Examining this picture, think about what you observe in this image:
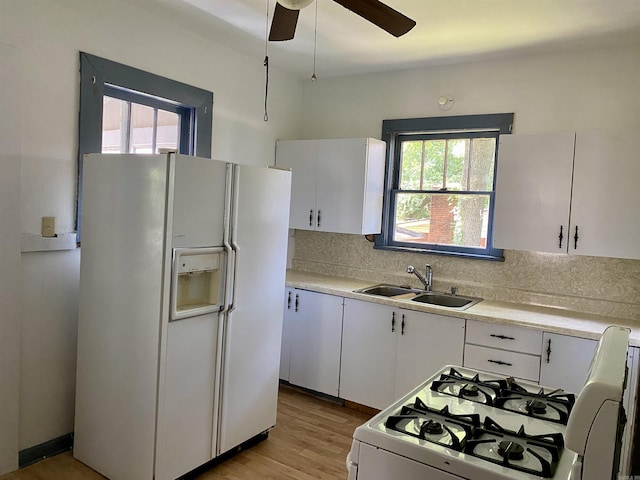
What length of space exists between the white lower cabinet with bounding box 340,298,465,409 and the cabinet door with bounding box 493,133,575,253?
71 centimetres

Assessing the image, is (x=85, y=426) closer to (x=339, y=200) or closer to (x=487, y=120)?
(x=339, y=200)

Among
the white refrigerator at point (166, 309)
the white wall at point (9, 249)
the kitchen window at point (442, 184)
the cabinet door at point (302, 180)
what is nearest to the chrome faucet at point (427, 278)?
the kitchen window at point (442, 184)

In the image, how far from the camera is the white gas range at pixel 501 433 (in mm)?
1063

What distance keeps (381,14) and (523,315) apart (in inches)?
80.6

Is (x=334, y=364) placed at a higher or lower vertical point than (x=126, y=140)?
lower

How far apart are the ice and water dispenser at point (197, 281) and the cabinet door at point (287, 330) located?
1.24 m

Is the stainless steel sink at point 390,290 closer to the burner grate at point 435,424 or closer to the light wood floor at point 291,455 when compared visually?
the light wood floor at point 291,455

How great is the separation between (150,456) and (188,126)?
2.21 meters

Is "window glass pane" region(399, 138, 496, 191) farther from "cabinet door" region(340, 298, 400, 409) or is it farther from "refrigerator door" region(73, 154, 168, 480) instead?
"refrigerator door" region(73, 154, 168, 480)

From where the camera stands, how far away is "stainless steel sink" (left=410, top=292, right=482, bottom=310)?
3.55 m

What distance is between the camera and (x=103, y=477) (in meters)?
2.59

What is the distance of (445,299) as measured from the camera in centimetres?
368

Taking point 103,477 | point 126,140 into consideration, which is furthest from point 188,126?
point 103,477

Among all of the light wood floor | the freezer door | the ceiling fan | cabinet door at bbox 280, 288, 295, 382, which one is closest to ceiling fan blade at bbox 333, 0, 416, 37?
the ceiling fan
